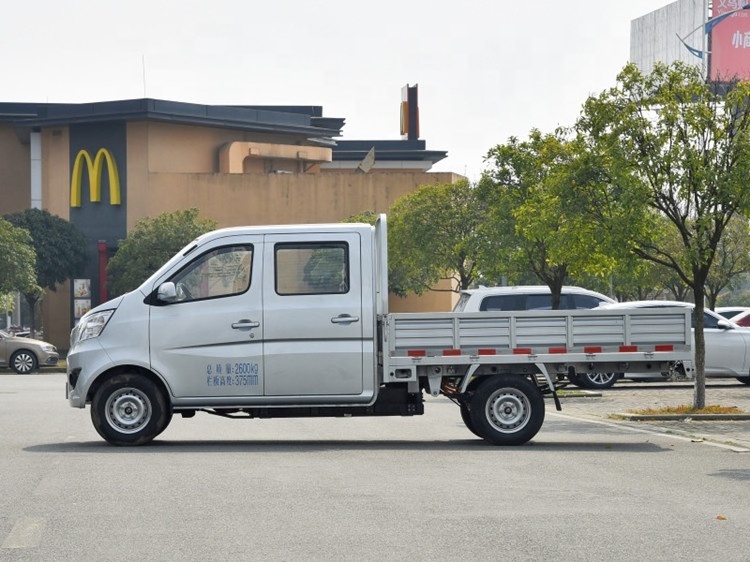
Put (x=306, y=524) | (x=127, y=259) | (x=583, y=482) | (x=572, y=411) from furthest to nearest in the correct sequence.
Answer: (x=127, y=259) → (x=572, y=411) → (x=583, y=482) → (x=306, y=524)

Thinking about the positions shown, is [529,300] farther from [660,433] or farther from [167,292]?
[167,292]

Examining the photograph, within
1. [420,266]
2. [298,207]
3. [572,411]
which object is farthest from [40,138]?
[572,411]

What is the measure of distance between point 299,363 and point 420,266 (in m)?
45.8

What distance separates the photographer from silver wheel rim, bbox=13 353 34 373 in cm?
4144

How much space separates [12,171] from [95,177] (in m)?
8.52

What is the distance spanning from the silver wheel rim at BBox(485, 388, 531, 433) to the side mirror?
350 centimetres

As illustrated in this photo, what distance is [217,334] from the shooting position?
15203 millimetres

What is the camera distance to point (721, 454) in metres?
14.6

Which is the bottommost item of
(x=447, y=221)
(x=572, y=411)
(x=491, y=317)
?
(x=572, y=411)

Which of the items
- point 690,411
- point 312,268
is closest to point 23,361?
Result: point 690,411

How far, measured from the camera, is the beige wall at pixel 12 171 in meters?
81.4

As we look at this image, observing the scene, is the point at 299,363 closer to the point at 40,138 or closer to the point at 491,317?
the point at 491,317

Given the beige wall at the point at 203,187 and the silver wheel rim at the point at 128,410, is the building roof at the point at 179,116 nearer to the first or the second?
the beige wall at the point at 203,187

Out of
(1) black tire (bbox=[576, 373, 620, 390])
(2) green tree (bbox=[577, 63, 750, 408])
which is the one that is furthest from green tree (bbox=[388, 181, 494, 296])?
(2) green tree (bbox=[577, 63, 750, 408])
